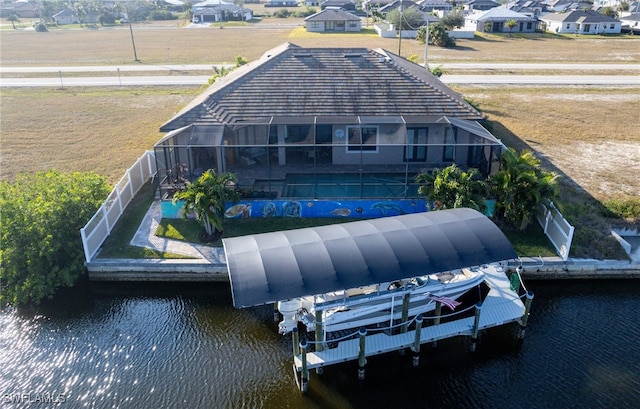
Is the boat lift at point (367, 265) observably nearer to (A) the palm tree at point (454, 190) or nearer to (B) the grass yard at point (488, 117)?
(A) the palm tree at point (454, 190)

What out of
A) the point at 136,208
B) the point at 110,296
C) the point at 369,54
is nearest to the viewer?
the point at 110,296

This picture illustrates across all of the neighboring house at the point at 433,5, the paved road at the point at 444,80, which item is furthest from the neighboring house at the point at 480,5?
the paved road at the point at 444,80

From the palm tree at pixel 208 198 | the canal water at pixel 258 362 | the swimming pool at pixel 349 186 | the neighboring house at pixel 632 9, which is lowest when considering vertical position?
the canal water at pixel 258 362

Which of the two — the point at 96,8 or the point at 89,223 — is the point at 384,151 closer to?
the point at 89,223

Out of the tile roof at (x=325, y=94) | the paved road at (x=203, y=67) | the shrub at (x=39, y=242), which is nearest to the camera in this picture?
the shrub at (x=39, y=242)

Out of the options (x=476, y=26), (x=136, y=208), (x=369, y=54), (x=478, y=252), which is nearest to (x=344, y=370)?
(x=478, y=252)

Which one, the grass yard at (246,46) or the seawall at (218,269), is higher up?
the grass yard at (246,46)

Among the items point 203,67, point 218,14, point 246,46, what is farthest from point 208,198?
point 218,14

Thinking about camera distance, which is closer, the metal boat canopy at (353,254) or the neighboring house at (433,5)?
the metal boat canopy at (353,254)

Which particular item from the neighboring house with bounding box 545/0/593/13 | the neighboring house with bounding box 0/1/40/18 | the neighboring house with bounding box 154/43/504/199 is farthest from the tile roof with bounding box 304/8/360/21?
the neighboring house with bounding box 0/1/40/18
